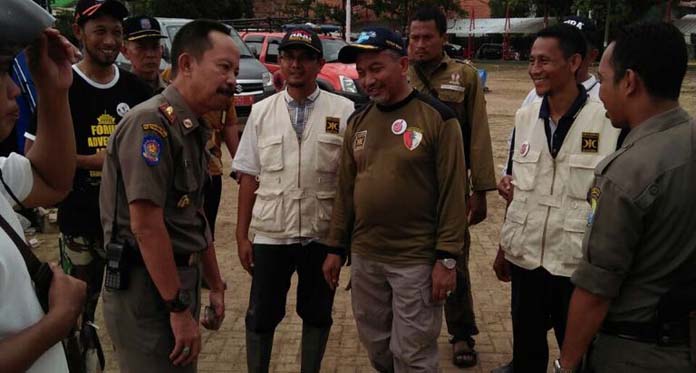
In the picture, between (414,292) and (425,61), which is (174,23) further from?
(414,292)

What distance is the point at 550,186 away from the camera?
2.93m

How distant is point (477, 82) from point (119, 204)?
2474mm

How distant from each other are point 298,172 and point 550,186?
4.35ft

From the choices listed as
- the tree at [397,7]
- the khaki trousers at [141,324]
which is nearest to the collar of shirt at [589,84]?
the khaki trousers at [141,324]

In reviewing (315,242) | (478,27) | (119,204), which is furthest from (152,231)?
(478,27)

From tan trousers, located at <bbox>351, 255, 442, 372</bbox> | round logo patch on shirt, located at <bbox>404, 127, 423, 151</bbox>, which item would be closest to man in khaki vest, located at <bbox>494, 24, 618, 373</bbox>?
tan trousers, located at <bbox>351, 255, 442, 372</bbox>

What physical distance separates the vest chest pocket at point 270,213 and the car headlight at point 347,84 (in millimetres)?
7891

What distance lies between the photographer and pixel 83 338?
1.84m

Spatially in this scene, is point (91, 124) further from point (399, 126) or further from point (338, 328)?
point (338, 328)

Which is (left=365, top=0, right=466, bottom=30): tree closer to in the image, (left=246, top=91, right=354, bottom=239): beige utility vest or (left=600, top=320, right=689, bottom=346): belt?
(left=246, top=91, right=354, bottom=239): beige utility vest

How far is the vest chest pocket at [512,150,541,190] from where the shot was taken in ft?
9.84

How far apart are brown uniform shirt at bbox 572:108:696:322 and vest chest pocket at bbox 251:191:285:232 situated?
5.53 ft

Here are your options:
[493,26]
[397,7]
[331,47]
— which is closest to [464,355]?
[331,47]

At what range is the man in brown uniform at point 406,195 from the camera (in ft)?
9.23
